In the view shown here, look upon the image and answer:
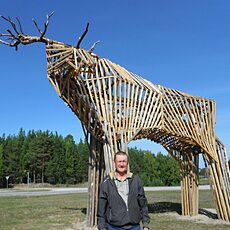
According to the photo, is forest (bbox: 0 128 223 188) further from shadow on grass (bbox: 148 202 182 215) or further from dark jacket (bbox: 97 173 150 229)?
dark jacket (bbox: 97 173 150 229)

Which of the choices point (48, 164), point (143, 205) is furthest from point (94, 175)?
point (48, 164)

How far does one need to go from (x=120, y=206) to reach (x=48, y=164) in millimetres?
46729

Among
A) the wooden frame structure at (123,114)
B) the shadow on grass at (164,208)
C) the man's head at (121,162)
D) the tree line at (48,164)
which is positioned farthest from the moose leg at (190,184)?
the tree line at (48,164)

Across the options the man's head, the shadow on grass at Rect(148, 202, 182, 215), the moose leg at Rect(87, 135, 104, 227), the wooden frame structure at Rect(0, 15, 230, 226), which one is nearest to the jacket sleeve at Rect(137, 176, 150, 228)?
the man's head

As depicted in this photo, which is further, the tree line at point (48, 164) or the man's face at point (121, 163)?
the tree line at point (48, 164)

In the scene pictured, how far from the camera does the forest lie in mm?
48375

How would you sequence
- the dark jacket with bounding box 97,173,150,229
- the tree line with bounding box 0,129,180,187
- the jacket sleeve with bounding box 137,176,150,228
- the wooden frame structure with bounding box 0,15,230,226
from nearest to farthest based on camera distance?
the dark jacket with bounding box 97,173,150,229 < the jacket sleeve with bounding box 137,176,150,228 < the wooden frame structure with bounding box 0,15,230,226 < the tree line with bounding box 0,129,180,187

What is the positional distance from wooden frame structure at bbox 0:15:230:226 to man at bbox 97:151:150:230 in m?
4.58

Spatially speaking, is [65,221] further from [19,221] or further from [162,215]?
[162,215]

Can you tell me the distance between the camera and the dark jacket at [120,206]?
3.91m

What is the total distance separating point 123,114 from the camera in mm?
9578

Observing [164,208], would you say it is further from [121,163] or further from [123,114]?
[121,163]

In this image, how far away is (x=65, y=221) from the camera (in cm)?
1127

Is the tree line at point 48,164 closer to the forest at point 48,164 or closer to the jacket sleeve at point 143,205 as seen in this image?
the forest at point 48,164
